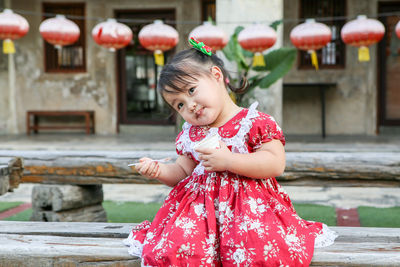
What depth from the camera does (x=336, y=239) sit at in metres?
1.84

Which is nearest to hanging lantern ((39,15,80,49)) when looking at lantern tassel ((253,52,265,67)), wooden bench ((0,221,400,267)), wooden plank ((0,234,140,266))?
lantern tassel ((253,52,265,67))

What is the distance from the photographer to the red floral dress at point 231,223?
1473 millimetres

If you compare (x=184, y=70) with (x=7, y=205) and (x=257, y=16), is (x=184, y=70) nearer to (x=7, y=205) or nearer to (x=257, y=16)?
(x=7, y=205)

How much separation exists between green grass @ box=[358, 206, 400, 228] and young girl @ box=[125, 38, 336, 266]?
7.31 ft

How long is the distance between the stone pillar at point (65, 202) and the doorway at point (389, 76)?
687 centimetres

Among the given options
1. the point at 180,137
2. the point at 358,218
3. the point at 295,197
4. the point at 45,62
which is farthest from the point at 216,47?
the point at 45,62

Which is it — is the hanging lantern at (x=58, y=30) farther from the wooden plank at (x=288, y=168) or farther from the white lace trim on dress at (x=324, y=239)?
the white lace trim on dress at (x=324, y=239)

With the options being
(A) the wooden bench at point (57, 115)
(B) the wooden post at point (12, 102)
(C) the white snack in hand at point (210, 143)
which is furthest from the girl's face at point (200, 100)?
(B) the wooden post at point (12, 102)

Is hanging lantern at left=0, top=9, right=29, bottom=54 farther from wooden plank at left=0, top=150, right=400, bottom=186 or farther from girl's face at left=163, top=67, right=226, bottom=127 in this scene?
girl's face at left=163, top=67, right=226, bottom=127

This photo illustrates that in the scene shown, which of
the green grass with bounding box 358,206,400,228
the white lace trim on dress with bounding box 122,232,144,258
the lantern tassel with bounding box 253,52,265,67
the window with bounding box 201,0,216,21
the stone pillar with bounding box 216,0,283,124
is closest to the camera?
the white lace trim on dress with bounding box 122,232,144,258

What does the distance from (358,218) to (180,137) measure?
264 centimetres

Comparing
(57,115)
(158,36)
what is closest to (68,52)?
(57,115)

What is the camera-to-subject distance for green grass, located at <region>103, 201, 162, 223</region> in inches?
157

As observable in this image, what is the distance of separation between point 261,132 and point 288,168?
1.50 metres
